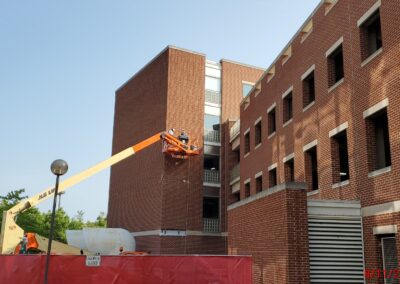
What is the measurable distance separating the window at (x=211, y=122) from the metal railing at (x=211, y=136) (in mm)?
284

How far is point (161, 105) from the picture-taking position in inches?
1547

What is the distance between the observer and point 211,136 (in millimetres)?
40500

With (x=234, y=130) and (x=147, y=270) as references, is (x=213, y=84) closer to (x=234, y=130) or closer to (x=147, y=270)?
(x=234, y=130)

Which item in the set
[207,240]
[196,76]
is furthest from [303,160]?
[196,76]

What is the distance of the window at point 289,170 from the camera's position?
77.3 feet

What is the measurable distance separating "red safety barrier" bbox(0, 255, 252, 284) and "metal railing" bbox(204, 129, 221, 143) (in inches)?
1083

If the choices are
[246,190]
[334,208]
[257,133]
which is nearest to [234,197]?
[246,190]

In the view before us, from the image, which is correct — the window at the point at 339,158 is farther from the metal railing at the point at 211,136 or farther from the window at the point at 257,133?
the metal railing at the point at 211,136

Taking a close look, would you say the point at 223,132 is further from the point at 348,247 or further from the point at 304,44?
the point at 348,247

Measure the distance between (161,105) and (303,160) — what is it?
20.0 m

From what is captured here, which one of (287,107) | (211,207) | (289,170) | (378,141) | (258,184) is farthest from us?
(211,207)

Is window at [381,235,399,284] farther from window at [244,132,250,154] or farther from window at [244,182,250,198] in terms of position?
window at [244,132,250,154]

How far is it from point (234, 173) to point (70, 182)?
14.3 meters

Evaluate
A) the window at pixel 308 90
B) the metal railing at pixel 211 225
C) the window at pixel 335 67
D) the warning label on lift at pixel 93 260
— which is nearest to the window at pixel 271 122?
the window at pixel 308 90
